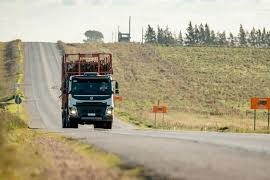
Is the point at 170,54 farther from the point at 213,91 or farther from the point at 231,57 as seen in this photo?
the point at 213,91

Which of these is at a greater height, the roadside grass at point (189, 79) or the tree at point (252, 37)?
the tree at point (252, 37)

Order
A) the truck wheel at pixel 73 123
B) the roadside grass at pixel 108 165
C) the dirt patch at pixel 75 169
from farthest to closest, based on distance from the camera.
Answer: the truck wheel at pixel 73 123 → the roadside grass at pixel 108 165 → the dirt patch at pixel 75 169

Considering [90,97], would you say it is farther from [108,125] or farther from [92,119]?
[108,125]

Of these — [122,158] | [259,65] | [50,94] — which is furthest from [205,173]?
[259,65]

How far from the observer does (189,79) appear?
106312mm

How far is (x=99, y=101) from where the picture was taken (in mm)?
35906

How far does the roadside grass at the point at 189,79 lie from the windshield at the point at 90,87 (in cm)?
1899

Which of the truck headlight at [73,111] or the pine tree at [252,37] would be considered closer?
the truck headlight at [73,111]

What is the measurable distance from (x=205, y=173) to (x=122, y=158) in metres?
3.70

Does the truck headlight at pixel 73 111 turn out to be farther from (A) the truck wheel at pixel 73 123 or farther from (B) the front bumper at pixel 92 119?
(A) the truck wheel at pixel 73 123

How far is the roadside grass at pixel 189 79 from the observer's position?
76812 mm

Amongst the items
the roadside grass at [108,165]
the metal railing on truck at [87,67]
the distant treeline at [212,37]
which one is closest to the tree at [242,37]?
the distant treeline at [212,37]

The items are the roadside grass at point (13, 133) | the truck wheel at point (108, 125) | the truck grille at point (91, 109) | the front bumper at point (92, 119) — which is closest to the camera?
the roadside grass at point (13, 133)

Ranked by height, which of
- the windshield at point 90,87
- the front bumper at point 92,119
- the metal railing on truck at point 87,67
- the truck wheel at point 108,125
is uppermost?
the metal railing on truck at point 87,67
